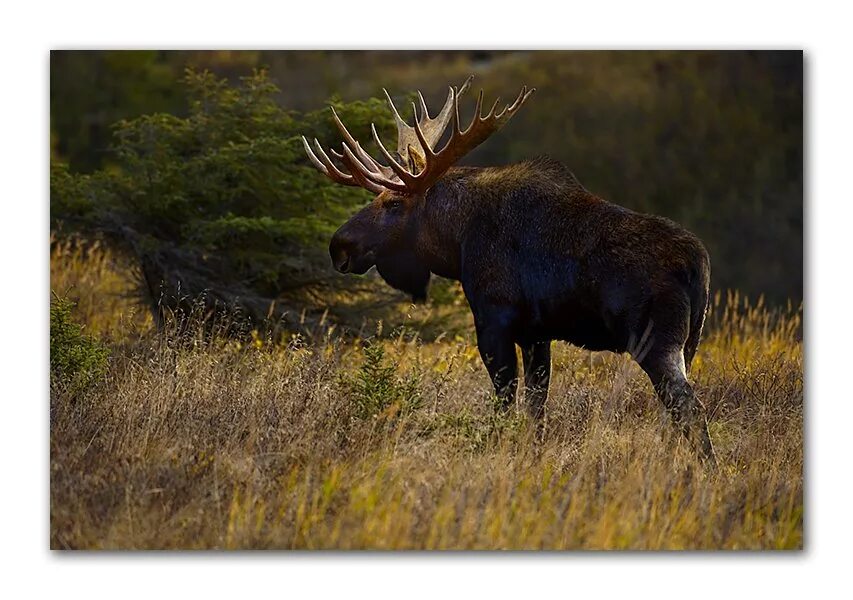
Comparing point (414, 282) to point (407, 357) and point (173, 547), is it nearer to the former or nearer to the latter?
point (407, 357)

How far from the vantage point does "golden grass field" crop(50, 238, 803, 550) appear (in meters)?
6.09

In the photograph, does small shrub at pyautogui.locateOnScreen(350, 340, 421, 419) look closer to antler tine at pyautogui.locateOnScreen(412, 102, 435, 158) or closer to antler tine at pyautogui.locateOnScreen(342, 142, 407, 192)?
antler tine at pyautogui.locateOnScreen(342, 142, 407, 192)

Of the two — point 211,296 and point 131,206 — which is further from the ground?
point 131,206

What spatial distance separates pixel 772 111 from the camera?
943cm

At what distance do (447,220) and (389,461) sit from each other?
1669mm

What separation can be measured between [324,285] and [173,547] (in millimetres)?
3741

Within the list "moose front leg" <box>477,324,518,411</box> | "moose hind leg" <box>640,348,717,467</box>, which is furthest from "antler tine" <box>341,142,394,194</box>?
"moose hind leg" <box>640,348,717,467</box>

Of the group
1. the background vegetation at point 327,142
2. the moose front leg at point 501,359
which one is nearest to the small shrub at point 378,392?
the moose front leg at point 501,359

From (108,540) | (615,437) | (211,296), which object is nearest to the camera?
(108,540)

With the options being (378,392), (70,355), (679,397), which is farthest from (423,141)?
(70,355)

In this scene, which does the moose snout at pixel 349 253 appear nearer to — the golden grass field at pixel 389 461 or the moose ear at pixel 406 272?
the moose ear at pixel 406 272

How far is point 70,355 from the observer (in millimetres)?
7387

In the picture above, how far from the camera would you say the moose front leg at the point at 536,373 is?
742 centimetres
